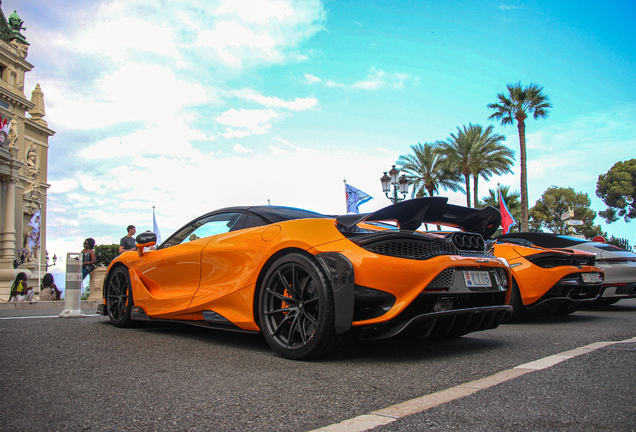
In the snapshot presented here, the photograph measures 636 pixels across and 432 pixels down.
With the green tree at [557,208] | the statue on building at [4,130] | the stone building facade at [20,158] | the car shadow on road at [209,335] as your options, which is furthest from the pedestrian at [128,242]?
the green tree at [557,208]

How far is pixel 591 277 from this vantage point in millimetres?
5656

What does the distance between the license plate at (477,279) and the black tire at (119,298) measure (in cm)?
361

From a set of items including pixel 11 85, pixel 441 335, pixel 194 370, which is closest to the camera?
pixel 194 370

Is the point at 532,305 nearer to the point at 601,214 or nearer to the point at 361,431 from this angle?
the point at 361,431

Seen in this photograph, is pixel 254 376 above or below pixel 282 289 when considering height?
below

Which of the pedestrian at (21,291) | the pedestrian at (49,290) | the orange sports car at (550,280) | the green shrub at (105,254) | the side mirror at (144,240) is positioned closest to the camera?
the side mirror at (144,240)

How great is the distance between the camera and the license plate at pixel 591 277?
5594mm

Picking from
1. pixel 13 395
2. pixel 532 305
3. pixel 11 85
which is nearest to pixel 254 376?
pixel 13 395

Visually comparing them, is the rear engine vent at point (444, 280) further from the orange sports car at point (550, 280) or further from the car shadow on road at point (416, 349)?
the orange sports car at point (550, 280)

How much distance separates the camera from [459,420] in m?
1.83

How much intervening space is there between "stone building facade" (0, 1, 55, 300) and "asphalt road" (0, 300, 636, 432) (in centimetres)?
3248

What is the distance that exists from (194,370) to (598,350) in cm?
276

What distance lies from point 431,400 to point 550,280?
3.95 metres

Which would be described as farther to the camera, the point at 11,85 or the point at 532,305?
the point at 11,85
